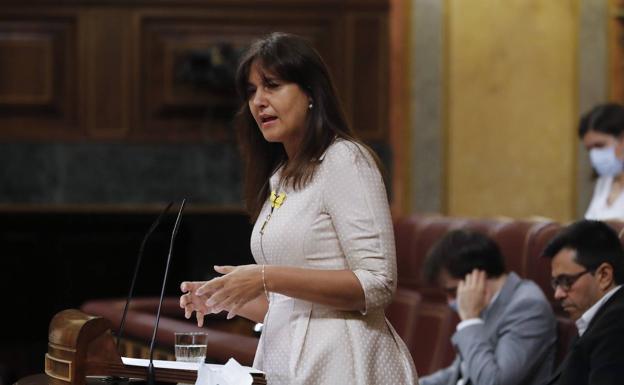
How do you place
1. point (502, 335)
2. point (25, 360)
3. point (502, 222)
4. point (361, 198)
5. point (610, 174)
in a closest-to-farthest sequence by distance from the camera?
point (361, 198)
point (502, 335)
point (502, 222)
point (610, 174)
point (25, 360)

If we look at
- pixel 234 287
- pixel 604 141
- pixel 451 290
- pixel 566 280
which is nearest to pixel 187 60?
pixel 604 141

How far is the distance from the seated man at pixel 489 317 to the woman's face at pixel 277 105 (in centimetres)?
135

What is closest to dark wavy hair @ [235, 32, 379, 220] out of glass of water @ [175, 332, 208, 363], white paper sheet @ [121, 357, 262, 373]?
white paper sheet @ [121, 357, 262, 373]

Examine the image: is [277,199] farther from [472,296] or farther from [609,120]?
[609,120]

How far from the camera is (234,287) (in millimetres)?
1958

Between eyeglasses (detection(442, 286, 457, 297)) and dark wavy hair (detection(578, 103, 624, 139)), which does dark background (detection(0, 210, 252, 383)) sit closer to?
dark wavy hair (detection(578, 103, 624, 139))

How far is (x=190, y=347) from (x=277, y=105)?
598 millimetres

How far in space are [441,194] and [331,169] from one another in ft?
15.6

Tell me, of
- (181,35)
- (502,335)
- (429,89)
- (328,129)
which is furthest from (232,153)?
(328,129)

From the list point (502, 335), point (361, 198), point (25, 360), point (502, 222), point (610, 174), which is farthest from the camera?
point (25, 360)

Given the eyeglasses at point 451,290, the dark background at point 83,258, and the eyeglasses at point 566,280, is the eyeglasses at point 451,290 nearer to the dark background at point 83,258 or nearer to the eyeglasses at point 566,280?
the eyeglasses at point 566,280

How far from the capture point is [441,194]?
6805mm

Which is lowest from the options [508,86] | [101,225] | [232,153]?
[101,225]

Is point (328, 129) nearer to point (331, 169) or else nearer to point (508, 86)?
point (331, 169)
